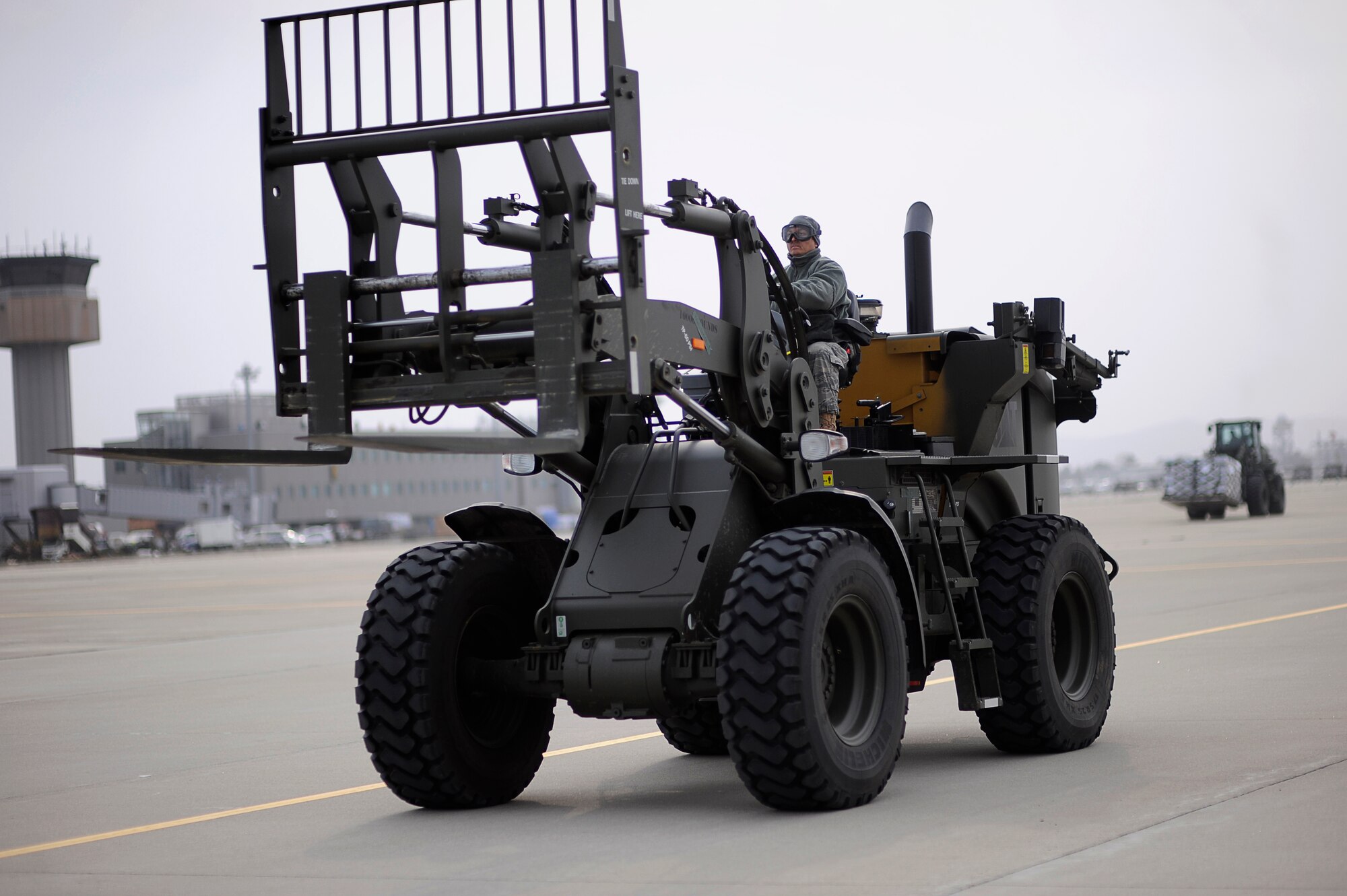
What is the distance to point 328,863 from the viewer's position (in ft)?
22.6

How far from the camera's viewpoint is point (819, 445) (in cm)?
808

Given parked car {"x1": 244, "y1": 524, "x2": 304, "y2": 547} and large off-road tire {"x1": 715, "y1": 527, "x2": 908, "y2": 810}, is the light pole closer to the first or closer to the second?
parked car {"x1": 244, "y1": 524, "x2": 304, "y2": 547}

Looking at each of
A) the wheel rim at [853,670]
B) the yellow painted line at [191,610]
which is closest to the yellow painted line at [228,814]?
the wheel rim at [853,670]

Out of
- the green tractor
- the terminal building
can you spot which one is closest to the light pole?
the terminal building

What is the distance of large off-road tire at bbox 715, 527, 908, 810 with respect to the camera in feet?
23.5

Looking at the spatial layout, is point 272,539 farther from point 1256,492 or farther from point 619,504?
point 619,504

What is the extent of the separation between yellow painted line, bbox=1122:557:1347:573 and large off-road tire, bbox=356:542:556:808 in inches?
826

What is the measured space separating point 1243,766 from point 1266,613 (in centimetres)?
1054

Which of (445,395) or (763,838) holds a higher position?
(445,395)

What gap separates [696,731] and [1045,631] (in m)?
2.12

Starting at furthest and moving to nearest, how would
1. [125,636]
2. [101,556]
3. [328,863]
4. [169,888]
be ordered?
[101,556]
[125,636]
[328,863]
[169,888]

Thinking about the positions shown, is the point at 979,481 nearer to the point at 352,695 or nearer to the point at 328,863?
the point at 328,863

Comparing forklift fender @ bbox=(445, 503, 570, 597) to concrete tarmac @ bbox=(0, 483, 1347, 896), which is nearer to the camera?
concrete tarmac @ bbox=(0, 483, 1347, 896)

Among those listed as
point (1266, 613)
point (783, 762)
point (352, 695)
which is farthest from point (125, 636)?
point (783, 762)
